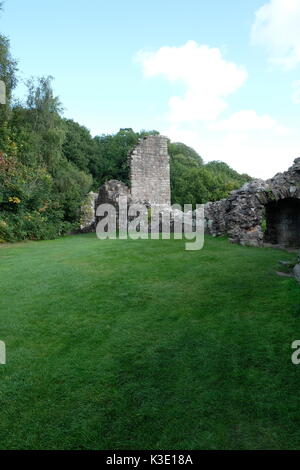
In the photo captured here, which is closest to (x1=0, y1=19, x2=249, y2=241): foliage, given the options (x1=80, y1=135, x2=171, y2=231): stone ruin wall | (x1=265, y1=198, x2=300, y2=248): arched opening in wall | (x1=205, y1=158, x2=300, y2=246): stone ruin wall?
(x1=80, y1=135, x2=171, y2=231): stone ruin wall

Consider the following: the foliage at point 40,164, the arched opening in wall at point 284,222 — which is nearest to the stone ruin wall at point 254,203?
the arched opening in wall at point 284,222

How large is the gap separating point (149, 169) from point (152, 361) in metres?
19.5

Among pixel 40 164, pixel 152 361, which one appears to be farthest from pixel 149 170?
pixel 152 361

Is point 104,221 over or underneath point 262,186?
underneath

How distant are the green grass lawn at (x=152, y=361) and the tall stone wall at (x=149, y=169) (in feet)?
52.2

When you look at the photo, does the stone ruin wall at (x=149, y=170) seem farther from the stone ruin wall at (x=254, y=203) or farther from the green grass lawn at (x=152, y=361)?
the green grass lawn at (x=152, y=361)

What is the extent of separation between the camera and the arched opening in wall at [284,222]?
1249 centimetres

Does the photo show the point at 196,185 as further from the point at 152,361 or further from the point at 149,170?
the point at 152,361

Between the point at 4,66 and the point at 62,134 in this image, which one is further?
the point at 62,134

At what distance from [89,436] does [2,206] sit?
42.3 feet

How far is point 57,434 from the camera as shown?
2812mm

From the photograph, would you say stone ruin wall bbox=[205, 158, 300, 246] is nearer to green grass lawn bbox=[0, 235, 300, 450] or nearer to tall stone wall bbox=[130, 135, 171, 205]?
green grass lawn bbox=[0, 235, 300, 450]

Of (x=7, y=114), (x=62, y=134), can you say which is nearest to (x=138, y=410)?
(x=7, y=114)

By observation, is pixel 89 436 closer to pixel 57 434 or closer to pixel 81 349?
pixel 57 434
